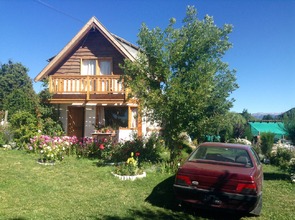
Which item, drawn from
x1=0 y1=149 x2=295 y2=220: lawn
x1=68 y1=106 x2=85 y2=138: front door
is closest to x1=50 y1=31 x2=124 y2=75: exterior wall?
x1=68 y1=106 x2=85 y2=138: front door

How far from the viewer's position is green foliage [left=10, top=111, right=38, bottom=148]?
13406 mm

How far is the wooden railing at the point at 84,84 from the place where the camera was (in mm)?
14370

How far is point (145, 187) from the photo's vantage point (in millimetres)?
7594

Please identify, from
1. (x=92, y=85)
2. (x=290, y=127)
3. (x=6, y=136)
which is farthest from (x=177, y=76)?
(x=6, y=136)

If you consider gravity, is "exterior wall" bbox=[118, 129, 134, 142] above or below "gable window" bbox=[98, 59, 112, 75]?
below

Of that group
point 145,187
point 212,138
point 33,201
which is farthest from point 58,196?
point 212,138

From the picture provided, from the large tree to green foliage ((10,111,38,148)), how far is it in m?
6.15

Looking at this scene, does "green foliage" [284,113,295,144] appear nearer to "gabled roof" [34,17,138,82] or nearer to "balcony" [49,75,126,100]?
"balcony" [49,75,126,100]

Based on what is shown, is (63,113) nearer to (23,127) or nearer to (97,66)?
(23,127)

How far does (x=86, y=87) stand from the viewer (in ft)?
48.5

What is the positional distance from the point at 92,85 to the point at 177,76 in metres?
6.14

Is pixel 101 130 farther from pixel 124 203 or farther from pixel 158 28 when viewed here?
pixel 124 203

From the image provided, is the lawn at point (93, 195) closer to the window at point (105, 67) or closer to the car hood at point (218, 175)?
the car hood at point (218, 175)

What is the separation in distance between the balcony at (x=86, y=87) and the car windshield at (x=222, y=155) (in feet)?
26.7
